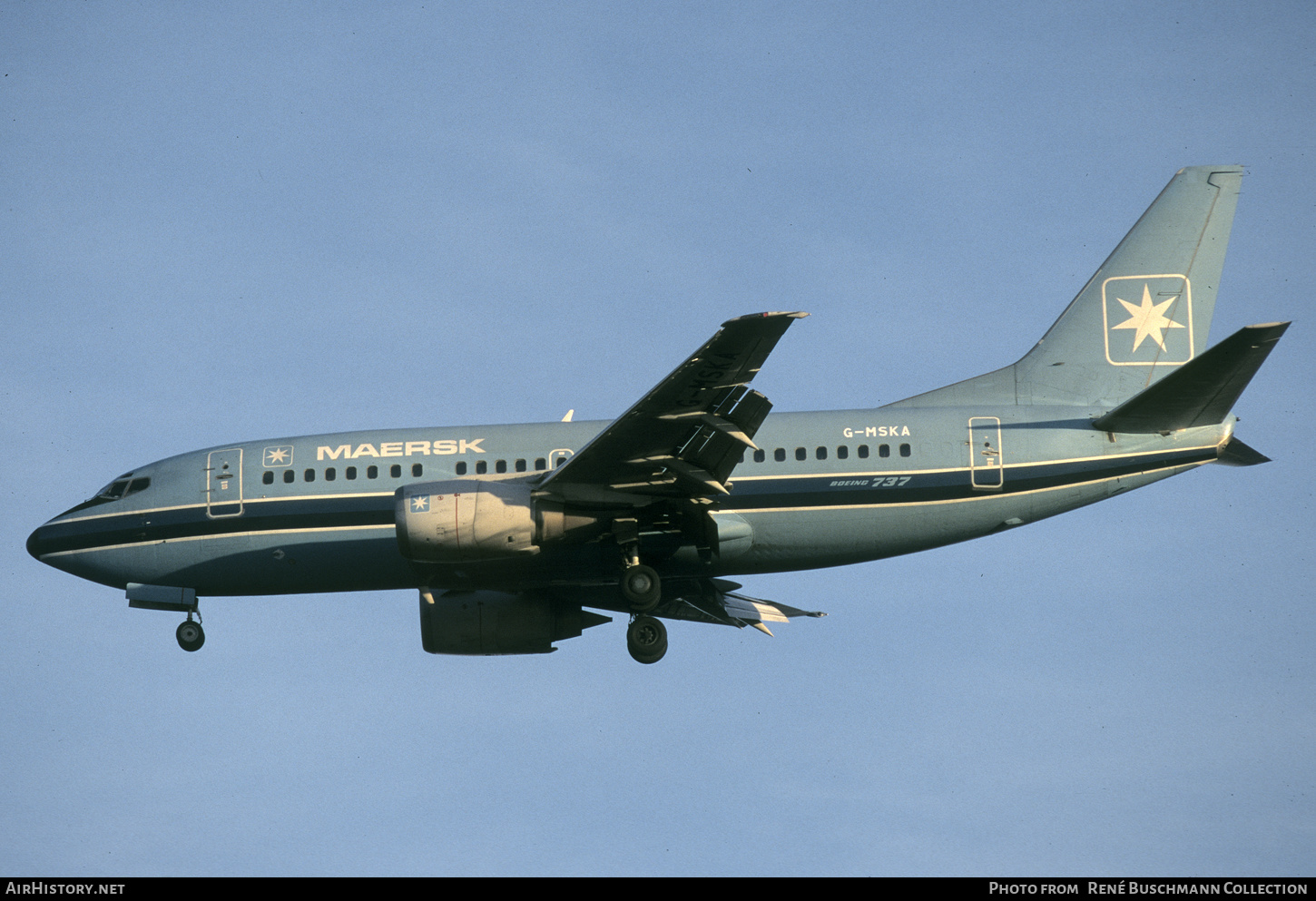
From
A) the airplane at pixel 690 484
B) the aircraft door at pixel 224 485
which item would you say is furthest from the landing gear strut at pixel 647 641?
the aircraft door at pixel 224 485

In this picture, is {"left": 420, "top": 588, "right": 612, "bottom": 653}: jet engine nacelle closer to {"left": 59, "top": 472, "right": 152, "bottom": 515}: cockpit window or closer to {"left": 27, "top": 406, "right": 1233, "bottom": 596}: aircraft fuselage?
{"left": 27, "top": 406, "right": 1233, "bottom": 596}: aircraft fuselage

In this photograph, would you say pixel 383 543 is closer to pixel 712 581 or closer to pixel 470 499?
pixel 470 499

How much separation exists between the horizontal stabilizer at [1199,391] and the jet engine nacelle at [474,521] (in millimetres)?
10084

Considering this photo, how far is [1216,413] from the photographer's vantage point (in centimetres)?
2619

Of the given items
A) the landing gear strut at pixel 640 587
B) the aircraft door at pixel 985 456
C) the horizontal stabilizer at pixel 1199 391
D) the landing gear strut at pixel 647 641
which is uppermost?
the horizontal stabilizer at pixel 1199 391

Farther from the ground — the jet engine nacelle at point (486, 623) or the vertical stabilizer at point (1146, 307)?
the vertical stabilizer at point (1146, 307)

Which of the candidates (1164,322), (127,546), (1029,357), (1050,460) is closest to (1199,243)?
(1164,322)

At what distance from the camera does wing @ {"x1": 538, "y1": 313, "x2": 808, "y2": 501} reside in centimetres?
2228

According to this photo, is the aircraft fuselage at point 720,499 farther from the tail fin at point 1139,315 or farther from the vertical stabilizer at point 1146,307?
the vertical stabilizer at point 1146,307

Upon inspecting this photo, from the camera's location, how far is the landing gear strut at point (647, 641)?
1054 inches

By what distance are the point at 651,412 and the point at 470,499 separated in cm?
348

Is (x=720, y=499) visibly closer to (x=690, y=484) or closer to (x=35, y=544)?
(x=690, y=484)
